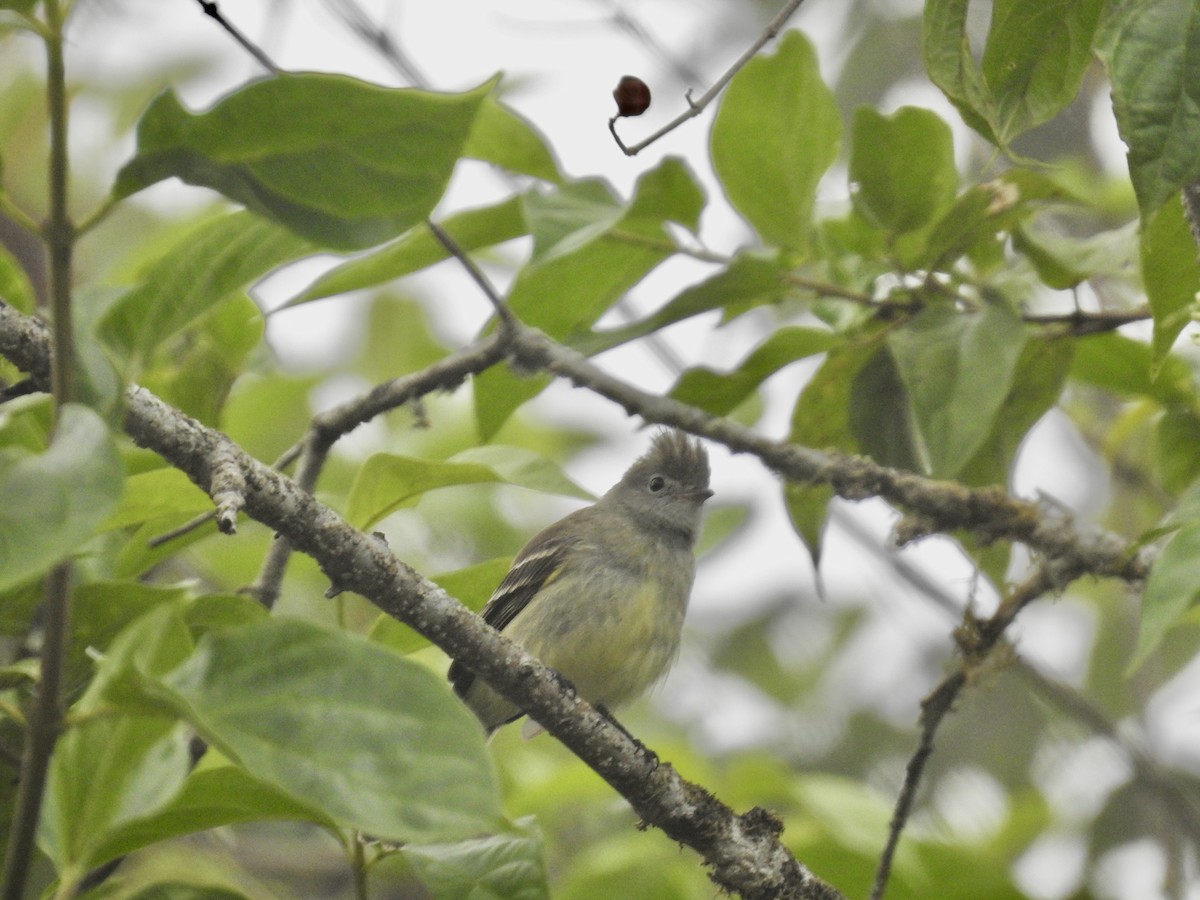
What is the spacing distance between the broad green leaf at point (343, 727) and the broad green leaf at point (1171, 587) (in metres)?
0.78

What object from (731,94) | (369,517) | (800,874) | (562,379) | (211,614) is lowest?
(211,614)

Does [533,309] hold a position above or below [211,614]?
above

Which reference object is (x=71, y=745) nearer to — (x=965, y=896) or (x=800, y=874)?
(x=800, y=874)

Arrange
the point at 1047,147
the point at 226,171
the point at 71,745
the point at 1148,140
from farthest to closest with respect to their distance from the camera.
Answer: the point at 1047,147, the point at 1148,140, the point at 71,745, the point at 226,171

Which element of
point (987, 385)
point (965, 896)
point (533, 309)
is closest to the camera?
point (987, 385)

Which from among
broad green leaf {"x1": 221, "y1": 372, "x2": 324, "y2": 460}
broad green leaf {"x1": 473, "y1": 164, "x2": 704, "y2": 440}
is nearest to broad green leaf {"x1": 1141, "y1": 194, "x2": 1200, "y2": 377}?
broad green leaf {"x1": 473, "y1": 164, "x2": 704, "y2": 440}

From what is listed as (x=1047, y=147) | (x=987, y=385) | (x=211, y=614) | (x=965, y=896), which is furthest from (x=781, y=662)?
(x=211, y=614)

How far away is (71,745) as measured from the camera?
1652 millimetres

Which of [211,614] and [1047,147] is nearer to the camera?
[211,614]

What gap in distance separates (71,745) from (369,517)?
0.95 metres

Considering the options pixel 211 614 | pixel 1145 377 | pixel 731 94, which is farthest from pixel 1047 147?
pixel 211 614

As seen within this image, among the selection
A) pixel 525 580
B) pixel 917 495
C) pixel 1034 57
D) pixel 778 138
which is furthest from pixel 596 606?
pixel 1034 57

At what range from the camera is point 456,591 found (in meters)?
2.54

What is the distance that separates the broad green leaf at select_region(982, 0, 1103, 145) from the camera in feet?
6.51
